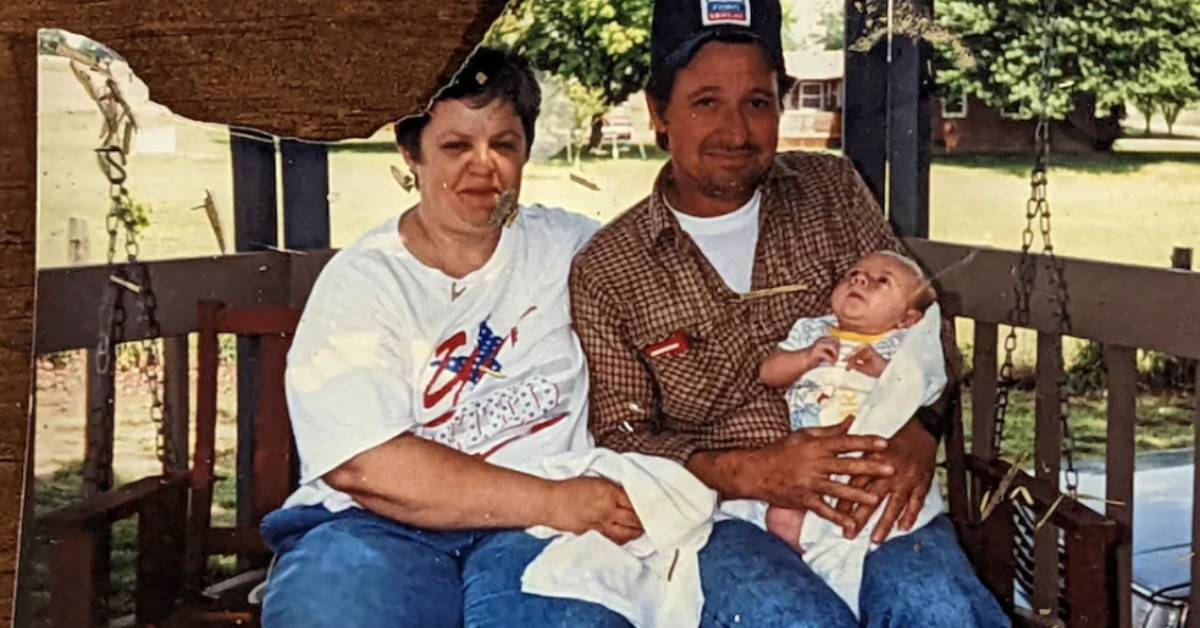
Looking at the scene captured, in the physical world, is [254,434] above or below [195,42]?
below

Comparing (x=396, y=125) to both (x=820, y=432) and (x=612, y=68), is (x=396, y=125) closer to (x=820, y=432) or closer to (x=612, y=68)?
(x=612, y=68)

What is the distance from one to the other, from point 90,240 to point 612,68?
0.31 m

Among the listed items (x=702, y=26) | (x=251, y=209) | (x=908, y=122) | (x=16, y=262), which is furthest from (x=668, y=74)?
(x=16, y=262)

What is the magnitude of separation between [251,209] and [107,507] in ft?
0.62

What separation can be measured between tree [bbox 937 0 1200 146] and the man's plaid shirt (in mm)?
101

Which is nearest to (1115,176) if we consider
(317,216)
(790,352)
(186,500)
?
(790,352)

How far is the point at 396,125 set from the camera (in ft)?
2.02

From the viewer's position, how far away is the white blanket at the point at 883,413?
1.99 ft

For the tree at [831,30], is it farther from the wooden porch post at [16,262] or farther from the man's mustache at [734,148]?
the wooden porch post at [16,262]

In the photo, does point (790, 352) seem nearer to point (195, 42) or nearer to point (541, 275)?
point (541, 275)

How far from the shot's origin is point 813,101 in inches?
24.3

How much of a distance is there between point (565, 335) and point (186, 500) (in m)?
0.24

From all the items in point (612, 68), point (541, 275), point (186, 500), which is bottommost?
point (186, 500)

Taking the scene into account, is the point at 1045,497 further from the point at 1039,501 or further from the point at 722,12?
the point at 722,12
